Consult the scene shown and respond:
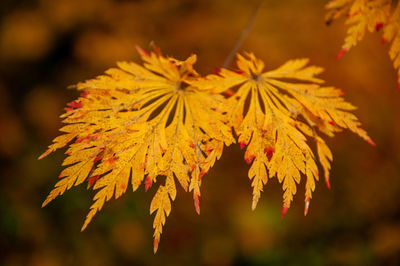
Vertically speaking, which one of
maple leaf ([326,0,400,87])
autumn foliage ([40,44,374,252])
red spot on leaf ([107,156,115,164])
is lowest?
red spot on leaf ([107,156,115,164])

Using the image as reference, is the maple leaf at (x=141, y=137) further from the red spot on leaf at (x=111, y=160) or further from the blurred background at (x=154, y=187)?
the blurred background at (x=154, y=187)

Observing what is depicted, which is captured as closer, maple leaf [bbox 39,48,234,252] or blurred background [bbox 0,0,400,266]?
maple leaf [bbox 39,48,234,252]

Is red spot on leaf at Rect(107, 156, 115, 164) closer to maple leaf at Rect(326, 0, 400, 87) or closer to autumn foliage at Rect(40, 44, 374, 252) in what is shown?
autumn foliage at Rect(40, 44, 374, 252)

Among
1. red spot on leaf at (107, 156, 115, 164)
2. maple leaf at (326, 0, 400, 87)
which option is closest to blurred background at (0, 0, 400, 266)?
maple leaf at (326, 0, 400, 87)

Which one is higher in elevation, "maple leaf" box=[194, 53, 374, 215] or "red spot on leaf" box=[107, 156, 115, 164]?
"maple leaf" box=[194, 53, 374, 215]

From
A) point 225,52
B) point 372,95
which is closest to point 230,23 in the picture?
point 225,52

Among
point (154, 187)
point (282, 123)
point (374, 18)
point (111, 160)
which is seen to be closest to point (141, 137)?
point (111, 160)

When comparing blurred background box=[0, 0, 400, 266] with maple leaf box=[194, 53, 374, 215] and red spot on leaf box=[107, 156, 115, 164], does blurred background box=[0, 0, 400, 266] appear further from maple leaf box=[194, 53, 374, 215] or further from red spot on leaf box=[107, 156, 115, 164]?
red spot on leaf box=[107, 156, 115, 164]
